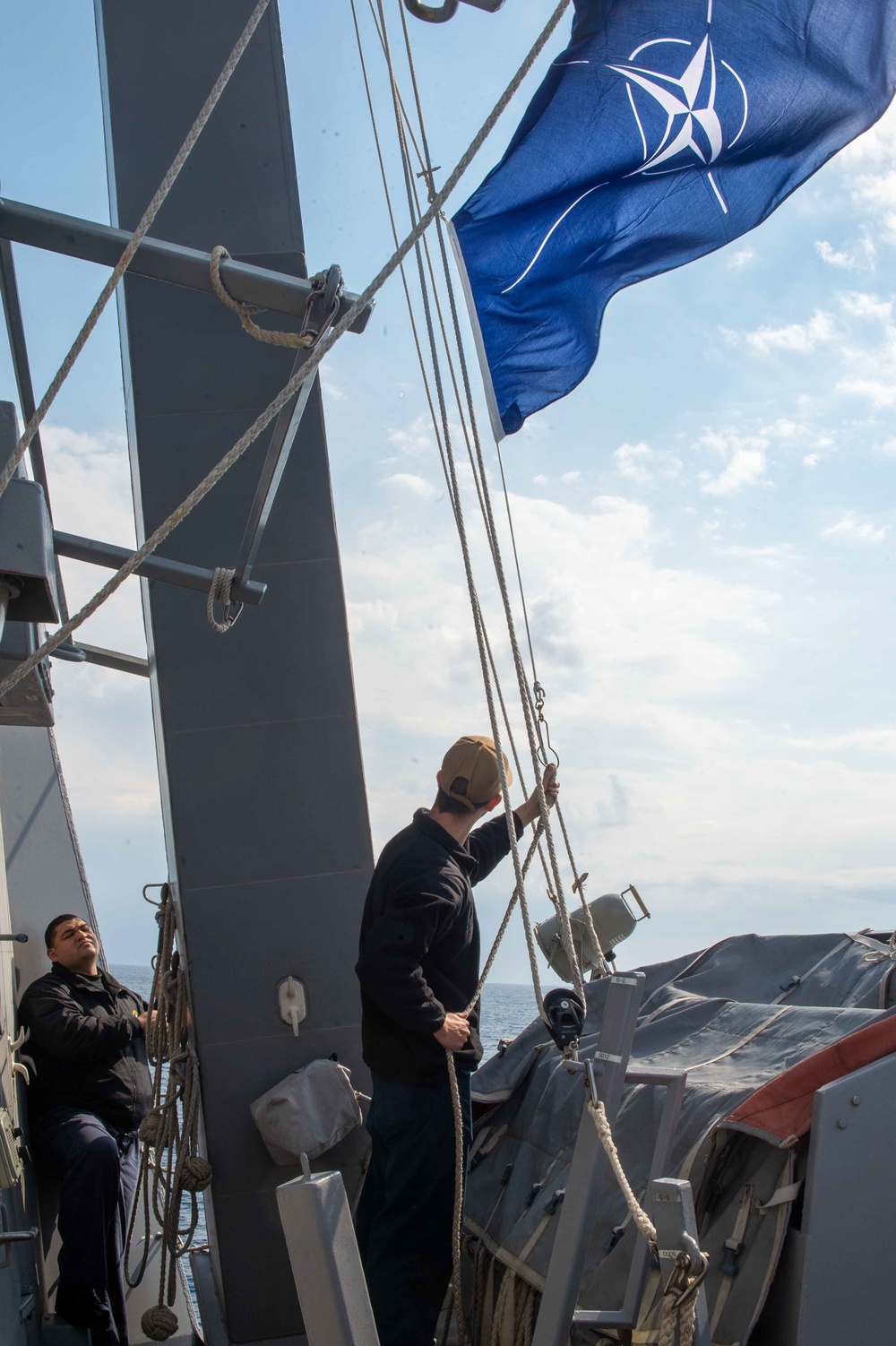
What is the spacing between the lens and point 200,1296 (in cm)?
423

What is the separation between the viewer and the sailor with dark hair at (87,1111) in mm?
3438

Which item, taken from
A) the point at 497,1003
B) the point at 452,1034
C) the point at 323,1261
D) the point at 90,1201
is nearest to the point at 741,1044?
the point at 452,1034

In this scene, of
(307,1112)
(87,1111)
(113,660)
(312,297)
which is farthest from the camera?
(113,660)

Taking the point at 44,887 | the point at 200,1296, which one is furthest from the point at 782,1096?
the point at 44,887

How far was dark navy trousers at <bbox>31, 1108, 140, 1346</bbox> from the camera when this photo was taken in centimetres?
344

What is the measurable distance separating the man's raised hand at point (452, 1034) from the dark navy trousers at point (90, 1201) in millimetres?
1485

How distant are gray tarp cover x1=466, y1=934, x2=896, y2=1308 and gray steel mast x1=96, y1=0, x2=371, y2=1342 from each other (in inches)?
33.1

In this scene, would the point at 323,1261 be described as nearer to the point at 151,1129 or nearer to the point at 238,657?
the point at 151,1129

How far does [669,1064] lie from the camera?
123 inches

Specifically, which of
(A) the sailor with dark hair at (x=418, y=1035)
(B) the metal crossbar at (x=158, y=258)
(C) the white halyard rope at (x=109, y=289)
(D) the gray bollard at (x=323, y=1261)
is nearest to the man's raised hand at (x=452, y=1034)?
(A) the sailor with dark hair at (x=418, y=1035)

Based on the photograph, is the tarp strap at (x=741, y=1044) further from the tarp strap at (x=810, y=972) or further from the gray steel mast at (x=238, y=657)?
the gray steel mast at (x=238, y=657)

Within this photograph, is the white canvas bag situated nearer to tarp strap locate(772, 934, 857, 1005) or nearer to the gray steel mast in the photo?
the gray steel mast

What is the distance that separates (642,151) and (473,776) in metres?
2.10

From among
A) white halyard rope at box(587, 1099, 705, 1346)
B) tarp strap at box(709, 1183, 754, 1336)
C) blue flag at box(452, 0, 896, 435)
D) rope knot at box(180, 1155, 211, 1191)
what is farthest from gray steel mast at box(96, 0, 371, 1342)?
white halyard rope at box(587, 1099, 705, 1346)
